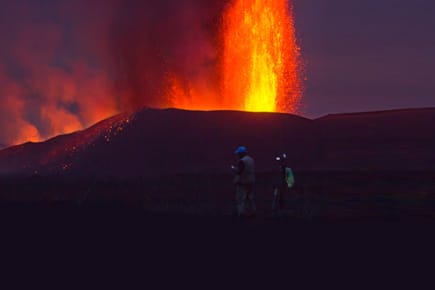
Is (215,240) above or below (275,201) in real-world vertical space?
below

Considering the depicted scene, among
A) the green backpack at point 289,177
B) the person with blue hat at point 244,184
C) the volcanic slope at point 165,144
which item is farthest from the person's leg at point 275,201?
the volcanic slope at point 165,144

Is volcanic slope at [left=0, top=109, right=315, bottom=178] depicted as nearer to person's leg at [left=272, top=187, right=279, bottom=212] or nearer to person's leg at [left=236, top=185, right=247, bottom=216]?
person's leg at [left=272, top=187, right=279, bottom=212]

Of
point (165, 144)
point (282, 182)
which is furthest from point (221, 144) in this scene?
point (282, 182)

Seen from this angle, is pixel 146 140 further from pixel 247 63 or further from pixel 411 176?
pixel 411 176

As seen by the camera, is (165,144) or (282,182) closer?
(282,182)

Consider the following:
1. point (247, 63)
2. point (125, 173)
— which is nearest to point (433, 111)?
point (247, 63)

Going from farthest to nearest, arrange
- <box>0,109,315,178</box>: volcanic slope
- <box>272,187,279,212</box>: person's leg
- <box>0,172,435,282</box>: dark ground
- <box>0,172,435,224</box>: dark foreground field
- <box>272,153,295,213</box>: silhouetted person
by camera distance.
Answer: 1. <box>0,109,315,178</box>: volcanic slope
2. <box>272,153,295,213</box>: silhouetted person
3. <box>272,187,279,212</box>: person's leg
4. <box>0,172,435,224</box>: dark foreground field
5. <box>0,172,435,282</box>: dark ground

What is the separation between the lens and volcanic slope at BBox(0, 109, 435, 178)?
6322cm

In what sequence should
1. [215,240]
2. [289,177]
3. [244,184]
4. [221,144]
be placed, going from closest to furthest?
[215,240]
[244,184]
[289,177]
[221,144]

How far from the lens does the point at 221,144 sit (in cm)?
6875

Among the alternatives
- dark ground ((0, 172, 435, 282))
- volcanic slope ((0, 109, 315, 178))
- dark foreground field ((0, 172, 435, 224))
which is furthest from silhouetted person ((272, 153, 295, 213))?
volcanic slope ((0, 109, 315, 178))

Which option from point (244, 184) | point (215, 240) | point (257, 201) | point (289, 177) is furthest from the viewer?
point (257, 201)

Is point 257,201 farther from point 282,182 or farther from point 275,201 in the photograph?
point 275,201

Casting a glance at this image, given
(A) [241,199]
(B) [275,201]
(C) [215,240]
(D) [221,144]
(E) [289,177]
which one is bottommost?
(C) [215,240]
